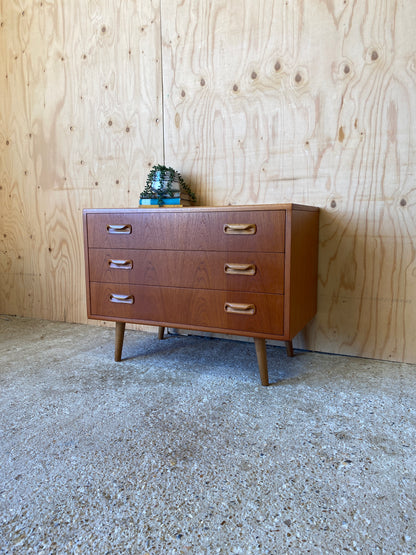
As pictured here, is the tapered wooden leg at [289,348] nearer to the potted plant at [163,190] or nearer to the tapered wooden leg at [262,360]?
the tapered wooden leg at [262,360]

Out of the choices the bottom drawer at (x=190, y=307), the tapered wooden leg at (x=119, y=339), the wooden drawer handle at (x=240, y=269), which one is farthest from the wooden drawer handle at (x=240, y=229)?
the tapered wooden leg at (x=119, y=339)

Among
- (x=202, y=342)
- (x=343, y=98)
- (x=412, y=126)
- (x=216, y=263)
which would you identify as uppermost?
(x=343, y=98)

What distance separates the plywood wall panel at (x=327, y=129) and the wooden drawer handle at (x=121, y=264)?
556 mm

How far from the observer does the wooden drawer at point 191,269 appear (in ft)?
4.52

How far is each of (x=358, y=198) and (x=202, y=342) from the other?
980 mm

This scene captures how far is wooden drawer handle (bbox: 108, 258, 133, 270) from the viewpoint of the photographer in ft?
5.28

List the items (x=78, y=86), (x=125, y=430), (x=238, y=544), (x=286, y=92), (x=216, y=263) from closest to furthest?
1. (x=238, y=544)
2. (x=125, y=430)
3. (x=216, y=263)
4. (x=286, y=92)
5. (x=78, y=86)

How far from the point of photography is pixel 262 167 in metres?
1.80

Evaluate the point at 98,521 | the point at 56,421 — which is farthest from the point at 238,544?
the point at 56,421

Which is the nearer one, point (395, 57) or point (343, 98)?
point (395, 57)

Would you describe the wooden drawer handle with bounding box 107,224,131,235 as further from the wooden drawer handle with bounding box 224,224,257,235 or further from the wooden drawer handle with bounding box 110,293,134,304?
the wooden drawer handle with bounding box 224,224,257,235

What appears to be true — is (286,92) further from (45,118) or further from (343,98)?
(45,118)

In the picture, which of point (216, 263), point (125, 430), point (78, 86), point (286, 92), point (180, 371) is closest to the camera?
point (125, 430)

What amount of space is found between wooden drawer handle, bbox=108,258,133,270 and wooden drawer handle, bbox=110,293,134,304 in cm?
12
